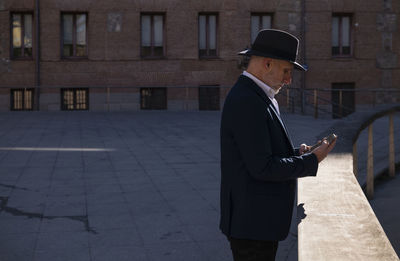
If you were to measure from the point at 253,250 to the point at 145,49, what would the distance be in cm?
2290

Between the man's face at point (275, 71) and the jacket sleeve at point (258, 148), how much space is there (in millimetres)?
175

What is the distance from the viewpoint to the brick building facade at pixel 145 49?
80.4 ft

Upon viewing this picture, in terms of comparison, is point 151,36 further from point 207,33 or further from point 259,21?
point 259,21

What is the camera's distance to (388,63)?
2664 cm

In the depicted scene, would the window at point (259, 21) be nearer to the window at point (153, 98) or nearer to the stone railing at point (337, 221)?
the window at point (153, 98)

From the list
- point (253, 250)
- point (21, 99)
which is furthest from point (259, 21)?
point (253, 250)

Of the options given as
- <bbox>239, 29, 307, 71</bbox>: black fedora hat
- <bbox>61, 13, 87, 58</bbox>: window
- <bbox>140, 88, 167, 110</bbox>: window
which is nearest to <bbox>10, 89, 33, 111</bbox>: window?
<bbox>61, 13, 87, 58</bbox>: window

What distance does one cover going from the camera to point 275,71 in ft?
10.0

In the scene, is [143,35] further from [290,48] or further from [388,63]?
[290,48]

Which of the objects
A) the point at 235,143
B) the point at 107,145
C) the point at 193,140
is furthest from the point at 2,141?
the point at 235,143

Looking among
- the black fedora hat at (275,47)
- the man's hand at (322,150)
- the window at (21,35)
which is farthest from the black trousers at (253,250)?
the window at (21,35)

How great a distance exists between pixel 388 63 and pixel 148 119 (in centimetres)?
1236

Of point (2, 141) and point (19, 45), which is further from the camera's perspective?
point (19, 45)

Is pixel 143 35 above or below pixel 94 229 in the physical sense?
above
